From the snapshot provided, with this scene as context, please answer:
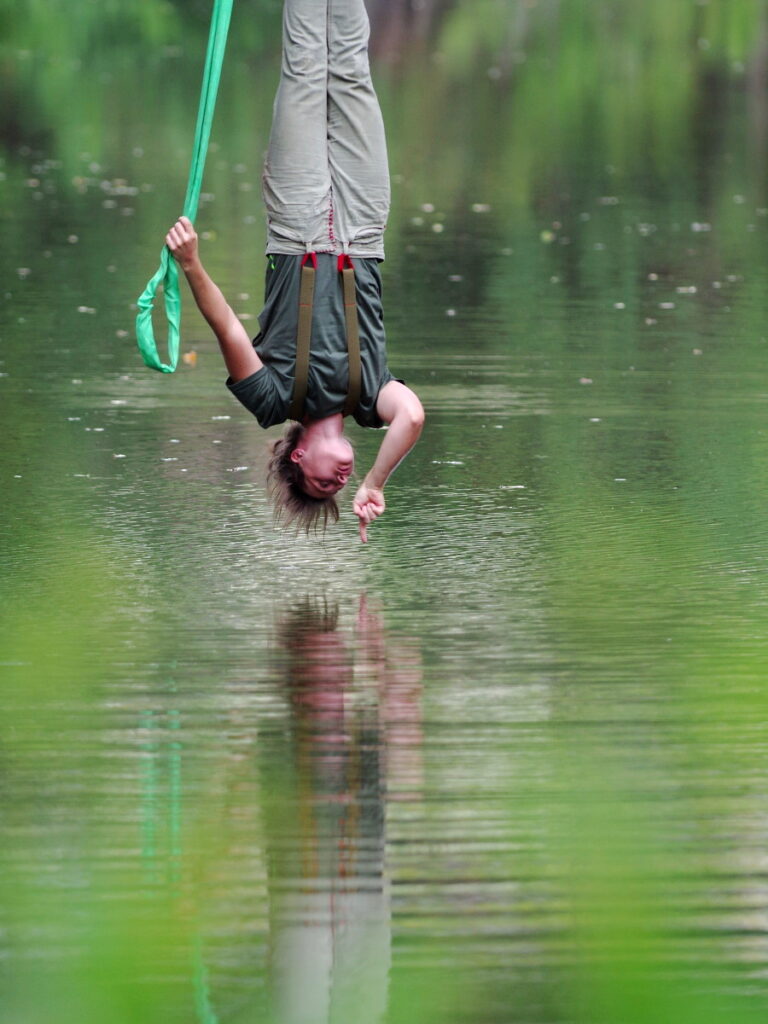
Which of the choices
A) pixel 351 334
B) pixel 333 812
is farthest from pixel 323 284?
pixel 333 812

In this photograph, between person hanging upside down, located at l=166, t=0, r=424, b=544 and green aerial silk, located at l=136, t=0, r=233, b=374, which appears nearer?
green aerial silk, located at l=136, t=0, r=233, b=374

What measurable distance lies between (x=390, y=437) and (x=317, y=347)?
1.34ft

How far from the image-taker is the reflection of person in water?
4539 mm

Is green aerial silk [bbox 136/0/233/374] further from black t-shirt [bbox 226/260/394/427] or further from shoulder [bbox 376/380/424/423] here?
shoulder [bbox 376/380/424/423]

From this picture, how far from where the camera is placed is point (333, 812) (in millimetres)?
5480

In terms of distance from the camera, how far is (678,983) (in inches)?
178

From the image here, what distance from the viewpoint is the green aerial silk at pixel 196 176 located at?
683 centimetres

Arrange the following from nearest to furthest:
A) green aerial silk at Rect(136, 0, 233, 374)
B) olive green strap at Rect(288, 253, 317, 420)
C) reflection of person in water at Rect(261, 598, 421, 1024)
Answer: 1. reflection of person in water at Rect(261, 598, 421, 1024)
2. green aerial silk at Rect(136, 0, 233, 374)
3. olive green strap at Rect(288, 253, 317, 420)

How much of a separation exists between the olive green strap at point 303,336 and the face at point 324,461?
14 centimetres

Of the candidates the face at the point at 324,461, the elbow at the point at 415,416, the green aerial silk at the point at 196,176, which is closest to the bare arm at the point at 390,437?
the elbow at the point at 415,416

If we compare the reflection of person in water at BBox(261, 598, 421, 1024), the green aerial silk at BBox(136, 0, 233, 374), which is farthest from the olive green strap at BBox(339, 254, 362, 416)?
the reflection of person in water at BBox(261, 598, 421, 1024)

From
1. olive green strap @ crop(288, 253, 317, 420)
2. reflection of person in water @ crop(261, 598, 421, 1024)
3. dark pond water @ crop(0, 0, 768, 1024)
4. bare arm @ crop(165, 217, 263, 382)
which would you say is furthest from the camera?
olive green strap @ crop(288, 253, 317, 420)

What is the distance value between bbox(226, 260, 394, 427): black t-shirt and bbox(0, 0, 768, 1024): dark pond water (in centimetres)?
68

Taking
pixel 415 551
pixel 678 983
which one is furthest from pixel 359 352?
pixel 678 983
